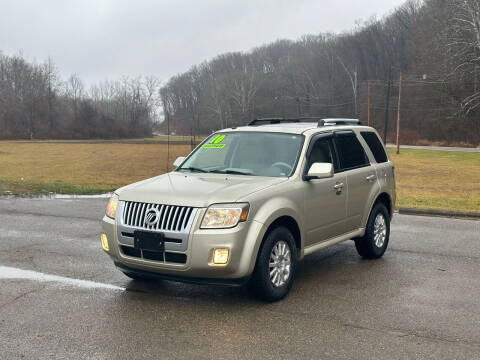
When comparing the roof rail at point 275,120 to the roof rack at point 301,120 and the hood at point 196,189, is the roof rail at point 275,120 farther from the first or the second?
the hood at point 196,189

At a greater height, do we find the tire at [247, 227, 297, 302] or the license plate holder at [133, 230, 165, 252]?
the license plate holder at [133, 230, 165, 252]

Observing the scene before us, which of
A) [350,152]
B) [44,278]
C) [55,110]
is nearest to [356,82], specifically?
[55,110]

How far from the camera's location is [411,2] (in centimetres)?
10594

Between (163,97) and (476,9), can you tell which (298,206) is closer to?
(476,9)

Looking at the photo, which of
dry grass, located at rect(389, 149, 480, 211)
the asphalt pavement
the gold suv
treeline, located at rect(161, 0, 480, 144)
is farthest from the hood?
treeline, located at rect(161, 0, 480, 144)

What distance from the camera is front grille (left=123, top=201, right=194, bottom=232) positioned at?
5.27 metres

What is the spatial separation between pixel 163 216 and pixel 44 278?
2158 millimetres

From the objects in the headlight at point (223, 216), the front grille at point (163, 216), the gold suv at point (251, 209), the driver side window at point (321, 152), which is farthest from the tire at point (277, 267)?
the driver side window at point (321, 152)

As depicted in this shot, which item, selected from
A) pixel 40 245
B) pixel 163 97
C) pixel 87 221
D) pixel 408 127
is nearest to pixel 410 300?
pixel 40 245

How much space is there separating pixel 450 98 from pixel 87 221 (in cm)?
7177

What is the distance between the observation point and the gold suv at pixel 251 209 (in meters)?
5.25

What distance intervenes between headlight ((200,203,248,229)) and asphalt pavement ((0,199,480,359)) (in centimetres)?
85

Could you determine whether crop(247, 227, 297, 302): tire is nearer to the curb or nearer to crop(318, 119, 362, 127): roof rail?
crop(318, 119, 362, 127): roof rail

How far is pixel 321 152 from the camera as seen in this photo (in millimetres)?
6766
